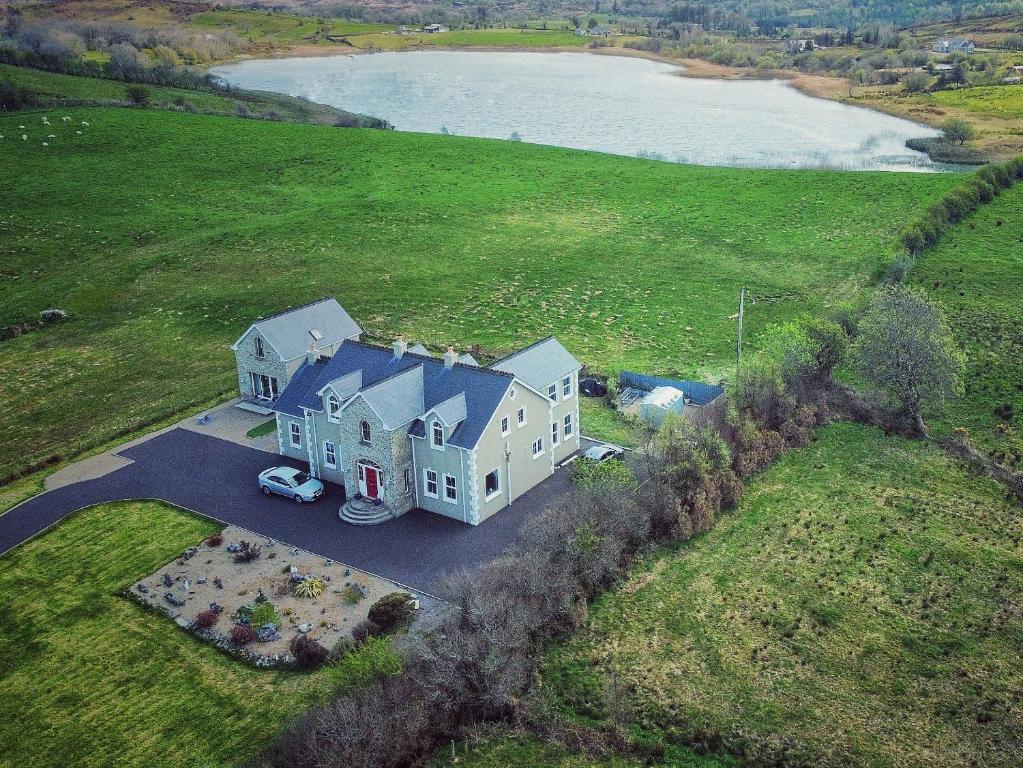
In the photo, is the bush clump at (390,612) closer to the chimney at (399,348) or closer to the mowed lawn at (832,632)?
the mowed lawn at (832,632)

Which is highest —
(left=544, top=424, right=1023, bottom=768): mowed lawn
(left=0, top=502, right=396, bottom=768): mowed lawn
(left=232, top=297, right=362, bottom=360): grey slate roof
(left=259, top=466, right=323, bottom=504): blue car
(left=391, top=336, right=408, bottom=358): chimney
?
(left=391, top=336, right=408, bottom=358): chimney

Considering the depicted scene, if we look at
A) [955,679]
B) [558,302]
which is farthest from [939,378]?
[558,302]

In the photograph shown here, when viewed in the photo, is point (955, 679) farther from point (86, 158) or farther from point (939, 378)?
point (86, 158)

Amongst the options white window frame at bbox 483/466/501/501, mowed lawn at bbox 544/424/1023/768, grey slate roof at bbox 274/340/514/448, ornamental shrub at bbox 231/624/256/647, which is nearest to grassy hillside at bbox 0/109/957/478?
grey slate roof at bbox 274/340/514/448

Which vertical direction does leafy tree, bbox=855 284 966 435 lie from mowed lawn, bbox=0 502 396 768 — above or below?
above

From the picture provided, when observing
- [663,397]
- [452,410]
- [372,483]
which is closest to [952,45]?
[663,397]

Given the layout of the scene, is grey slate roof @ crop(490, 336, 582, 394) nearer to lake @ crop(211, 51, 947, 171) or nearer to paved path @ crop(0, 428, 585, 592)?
paved path @ crop(0, 428, 585, 592)

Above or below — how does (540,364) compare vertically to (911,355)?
above

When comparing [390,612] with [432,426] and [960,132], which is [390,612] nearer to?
[432,426]
